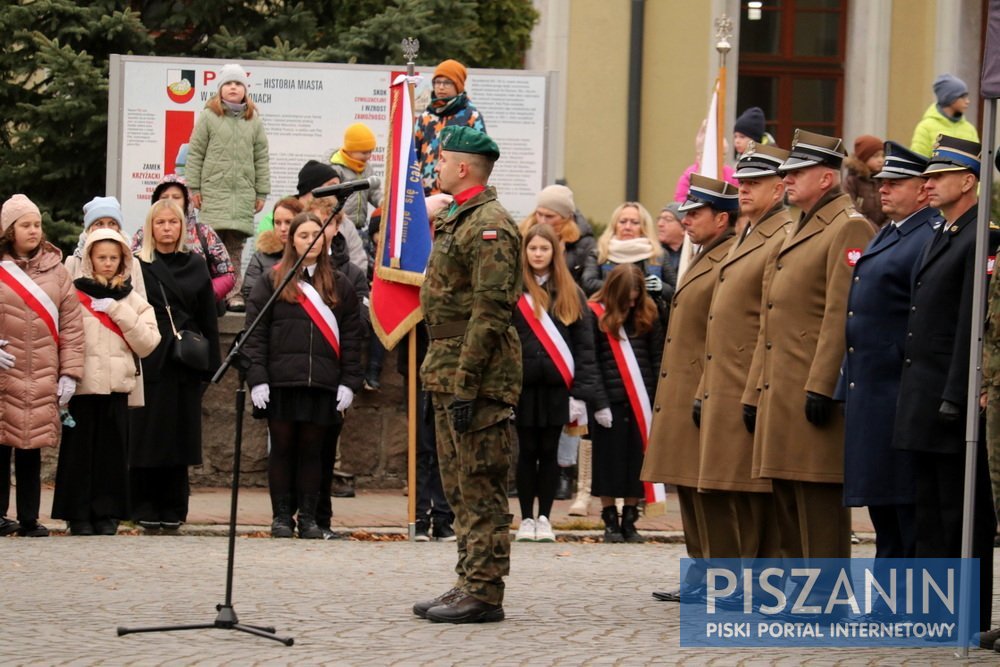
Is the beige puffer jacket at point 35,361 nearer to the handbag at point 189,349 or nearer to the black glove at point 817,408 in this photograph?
the handbag at point 189,349

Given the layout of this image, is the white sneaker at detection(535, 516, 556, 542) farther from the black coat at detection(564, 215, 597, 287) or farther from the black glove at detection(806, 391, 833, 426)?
the black glove at detection(806, 391, 833, 426)

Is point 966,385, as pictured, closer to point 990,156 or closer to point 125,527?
point 990,156

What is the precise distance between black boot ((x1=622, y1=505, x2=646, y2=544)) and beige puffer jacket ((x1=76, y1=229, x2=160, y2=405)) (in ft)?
10.4

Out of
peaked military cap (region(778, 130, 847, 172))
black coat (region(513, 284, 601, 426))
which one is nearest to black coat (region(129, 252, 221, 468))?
black coat (region(513, 284, 601, 426))

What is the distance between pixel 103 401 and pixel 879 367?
5575 millimetres

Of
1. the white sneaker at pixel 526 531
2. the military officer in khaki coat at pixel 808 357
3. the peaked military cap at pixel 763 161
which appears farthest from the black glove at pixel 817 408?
the white sneaker at pixel 526 531

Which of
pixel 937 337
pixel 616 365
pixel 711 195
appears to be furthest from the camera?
pixel 616 365

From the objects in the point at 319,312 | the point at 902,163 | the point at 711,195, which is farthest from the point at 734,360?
the point at 319,312

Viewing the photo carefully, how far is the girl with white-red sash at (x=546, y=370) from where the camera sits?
12.2 metres

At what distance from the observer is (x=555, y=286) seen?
1240 cm

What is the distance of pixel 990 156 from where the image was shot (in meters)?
7.44

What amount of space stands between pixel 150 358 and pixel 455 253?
4.44 m

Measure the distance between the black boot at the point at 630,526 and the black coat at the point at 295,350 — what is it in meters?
1.91

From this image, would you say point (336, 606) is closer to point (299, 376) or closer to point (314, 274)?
point (299, 376)
